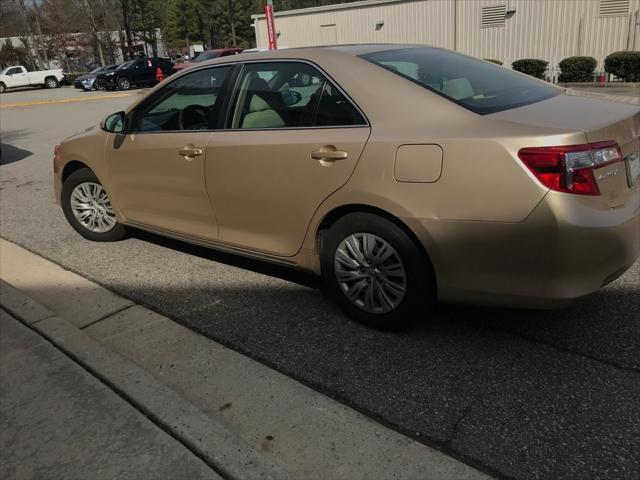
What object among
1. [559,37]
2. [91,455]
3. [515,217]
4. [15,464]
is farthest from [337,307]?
[559,37]

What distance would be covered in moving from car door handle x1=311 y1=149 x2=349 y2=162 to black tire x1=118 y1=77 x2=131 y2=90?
31353 millimetres

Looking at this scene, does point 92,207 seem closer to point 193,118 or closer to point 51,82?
point 193,118

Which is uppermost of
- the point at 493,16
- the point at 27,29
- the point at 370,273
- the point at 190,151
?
the point at 27,29

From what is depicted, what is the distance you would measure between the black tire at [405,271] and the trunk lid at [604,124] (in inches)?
31.2

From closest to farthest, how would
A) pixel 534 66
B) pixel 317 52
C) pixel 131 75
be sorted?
pixel 317 52 → pixel 534 66 → pixel 131 75

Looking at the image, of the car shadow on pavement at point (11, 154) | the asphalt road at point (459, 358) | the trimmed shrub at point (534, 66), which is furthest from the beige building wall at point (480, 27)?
the asphalt road at point (459, 358)

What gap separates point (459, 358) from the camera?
3.09 m

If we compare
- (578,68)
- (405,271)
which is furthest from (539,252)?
(578,68)

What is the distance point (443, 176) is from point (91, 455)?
2.08 metres

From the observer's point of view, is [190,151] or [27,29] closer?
[190,151]

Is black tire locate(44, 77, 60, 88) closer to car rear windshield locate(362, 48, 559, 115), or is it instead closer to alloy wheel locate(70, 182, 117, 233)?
alloy wheel locate(70, 182, 117, 233)

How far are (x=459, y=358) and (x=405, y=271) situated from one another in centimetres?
55

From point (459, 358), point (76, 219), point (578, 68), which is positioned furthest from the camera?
point (578, 68)

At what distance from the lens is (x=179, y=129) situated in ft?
13.8
